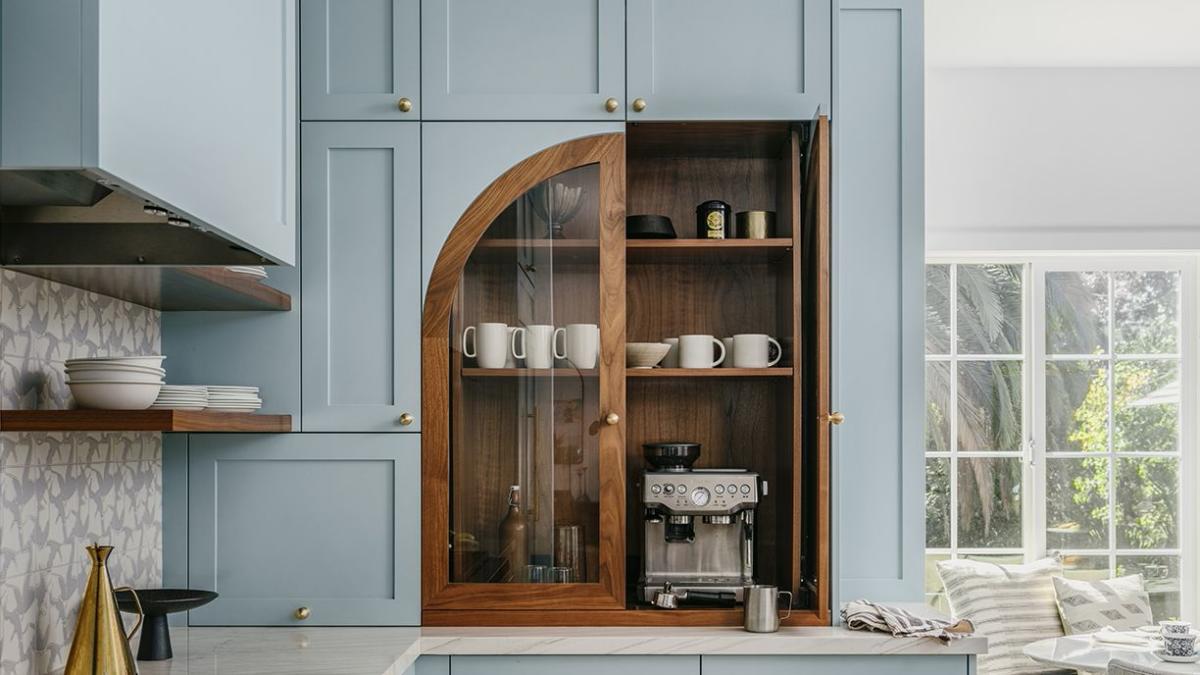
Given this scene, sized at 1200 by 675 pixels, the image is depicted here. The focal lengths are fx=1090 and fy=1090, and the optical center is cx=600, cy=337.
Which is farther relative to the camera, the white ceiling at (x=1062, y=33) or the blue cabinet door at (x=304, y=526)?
the white ceiling at (x=1062, y=33)

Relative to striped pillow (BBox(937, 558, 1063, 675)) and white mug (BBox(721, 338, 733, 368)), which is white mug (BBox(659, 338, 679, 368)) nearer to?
white mug (BBox(721, 338, 733, 368))

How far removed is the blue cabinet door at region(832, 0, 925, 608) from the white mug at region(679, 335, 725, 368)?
328 millimetres

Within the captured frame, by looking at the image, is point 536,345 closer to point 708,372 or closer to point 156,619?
point 708,372

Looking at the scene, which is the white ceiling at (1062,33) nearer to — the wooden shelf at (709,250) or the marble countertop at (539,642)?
the wooden shelf at (709,250)

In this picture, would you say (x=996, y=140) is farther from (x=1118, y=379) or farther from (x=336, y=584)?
(x=336, y=584)

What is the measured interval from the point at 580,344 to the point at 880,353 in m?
0.75

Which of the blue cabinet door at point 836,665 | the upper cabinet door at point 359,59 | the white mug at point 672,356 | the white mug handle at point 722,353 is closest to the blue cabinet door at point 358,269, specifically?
the upper cabinet door at point 359,59

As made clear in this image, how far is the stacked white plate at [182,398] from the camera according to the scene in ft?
7.23

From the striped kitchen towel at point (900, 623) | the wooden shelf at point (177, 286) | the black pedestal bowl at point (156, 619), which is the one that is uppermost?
the wooden shelf at point (177, 286)

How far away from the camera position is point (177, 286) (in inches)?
84.3

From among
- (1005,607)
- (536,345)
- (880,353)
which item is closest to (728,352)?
(880,353)

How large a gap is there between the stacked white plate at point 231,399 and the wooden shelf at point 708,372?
890 mm

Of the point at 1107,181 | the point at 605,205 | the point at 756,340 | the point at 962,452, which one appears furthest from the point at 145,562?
the point at 1107,181

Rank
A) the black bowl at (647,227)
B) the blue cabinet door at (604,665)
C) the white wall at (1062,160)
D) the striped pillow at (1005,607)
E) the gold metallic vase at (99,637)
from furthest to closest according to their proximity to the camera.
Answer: the white wall at (1062,160) < the striped pillow at (1005,607) < the black bowl at (647,227) < the blue cabinet door at (604,665) < the gold metallic vase at (99,637)
